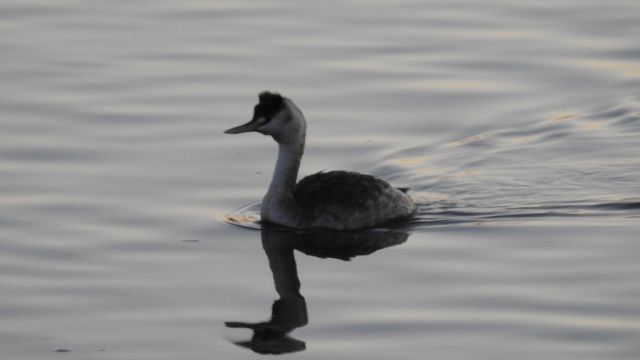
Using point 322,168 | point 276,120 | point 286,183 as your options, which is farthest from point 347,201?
point 322,168

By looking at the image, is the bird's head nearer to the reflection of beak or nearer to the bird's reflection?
the reflection of beak

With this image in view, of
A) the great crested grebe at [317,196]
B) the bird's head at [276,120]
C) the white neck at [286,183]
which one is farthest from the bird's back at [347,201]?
the bird's head at [276,120]

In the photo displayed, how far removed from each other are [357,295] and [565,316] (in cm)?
165

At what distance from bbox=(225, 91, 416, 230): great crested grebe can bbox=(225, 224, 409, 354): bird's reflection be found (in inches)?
5.8

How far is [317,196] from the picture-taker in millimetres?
15156

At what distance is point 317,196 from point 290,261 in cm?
132

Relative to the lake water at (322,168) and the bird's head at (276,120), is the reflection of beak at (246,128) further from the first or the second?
the lake water at (322,168)

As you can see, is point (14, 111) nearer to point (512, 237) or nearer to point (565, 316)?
point (512, 237)

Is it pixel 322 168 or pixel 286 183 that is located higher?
pixel 322 168

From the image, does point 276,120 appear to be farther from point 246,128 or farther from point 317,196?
point 317,196

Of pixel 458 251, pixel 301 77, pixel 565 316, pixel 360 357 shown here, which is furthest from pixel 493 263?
pixel 301 77

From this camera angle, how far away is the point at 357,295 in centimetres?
1253

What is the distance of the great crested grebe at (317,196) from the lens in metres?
15.1

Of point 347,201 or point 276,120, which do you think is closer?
point 347,201
